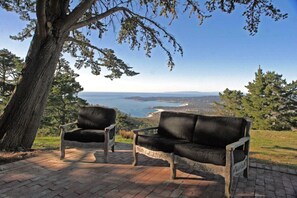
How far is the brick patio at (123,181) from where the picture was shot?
2.40m

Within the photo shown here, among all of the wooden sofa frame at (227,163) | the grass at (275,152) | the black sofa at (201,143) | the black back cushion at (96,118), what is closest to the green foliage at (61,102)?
the black back cushion at (96,118)

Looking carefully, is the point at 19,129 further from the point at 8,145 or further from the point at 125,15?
the point at 125,15

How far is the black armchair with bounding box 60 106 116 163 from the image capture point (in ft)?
11.7

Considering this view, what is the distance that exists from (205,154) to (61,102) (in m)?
17.0

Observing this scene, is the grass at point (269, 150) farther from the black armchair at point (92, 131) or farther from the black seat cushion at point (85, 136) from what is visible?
the black seat cushion at point (85, 136)

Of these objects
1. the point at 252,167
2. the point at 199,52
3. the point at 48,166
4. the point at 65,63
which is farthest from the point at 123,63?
the point at 199,52

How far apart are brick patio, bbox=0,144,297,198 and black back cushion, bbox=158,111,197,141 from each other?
0.52 meters

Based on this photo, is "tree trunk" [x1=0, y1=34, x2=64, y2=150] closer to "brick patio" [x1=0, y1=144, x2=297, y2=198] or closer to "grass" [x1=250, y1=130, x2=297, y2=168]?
"brick patio" [x1=0, y1=144, x2=297, y2=198]

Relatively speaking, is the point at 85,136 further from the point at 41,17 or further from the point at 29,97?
the point at 41,17

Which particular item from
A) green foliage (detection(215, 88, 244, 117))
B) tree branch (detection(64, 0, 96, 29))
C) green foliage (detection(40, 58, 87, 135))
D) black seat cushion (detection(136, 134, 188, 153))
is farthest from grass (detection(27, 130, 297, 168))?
green foliage (detection(215, 88, 244, 117))

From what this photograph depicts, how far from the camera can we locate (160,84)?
1984cm

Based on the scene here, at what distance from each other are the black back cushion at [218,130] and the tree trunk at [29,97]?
318cm

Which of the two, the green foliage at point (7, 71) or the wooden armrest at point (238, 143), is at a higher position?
the green foliage at point (7, 71)

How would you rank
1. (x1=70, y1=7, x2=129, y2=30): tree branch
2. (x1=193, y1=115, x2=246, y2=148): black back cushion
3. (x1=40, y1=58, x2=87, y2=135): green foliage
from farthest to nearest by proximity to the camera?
(x1=40, y1=58, x2=87, y2=135): green foliage, (x1=70, y1=7, x2=129, y2=30): tree branch, (x1=193, y1=115, x2=246, y2=148): black back cushion
